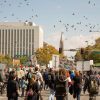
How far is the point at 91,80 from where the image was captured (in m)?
19.8

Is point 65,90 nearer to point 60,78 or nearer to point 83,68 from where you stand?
point 60,78

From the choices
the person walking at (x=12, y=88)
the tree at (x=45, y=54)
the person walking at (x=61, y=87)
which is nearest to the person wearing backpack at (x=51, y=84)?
the person walking at (x=61, y=87)

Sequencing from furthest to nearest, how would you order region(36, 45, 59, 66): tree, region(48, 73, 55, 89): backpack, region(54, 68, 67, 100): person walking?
1. region(36, 45, 59, 66): tree
2. region(48, 73, 55, 89): backpack
3. region(54, 68, 67, 100): person walking

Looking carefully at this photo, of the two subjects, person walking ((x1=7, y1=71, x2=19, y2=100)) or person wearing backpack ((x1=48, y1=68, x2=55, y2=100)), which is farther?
person wearing backpack ((x1=48, y1=68, x2=55, y2=100))

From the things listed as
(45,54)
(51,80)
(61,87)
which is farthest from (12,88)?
(45,54)

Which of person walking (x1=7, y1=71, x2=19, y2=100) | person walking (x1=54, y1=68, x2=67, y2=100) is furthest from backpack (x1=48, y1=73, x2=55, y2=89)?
person walking (x1=7, y1=71, x2=19, y2=100)

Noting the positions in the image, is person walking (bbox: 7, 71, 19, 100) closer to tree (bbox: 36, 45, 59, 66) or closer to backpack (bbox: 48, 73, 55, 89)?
backpack (bbox: 48, 73, 55, 89)

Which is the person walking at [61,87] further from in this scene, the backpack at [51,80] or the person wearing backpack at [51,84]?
the backpack at [51,80]

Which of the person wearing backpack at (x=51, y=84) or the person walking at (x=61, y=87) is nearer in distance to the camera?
the person walking at (x=61, y=87)

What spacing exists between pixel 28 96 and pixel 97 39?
148 m

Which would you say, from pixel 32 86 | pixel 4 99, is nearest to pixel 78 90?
pixel 4 99

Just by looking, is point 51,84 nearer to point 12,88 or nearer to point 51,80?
point 51,80

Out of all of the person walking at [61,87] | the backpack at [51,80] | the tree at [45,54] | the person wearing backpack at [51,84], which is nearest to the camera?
the person walking at [61,87]

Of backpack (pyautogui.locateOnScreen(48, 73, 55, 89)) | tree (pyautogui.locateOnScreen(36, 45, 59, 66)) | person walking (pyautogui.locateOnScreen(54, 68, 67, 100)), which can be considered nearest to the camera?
person walking (pyautogui.locateOnScreen(54, 68, 67, 100))
